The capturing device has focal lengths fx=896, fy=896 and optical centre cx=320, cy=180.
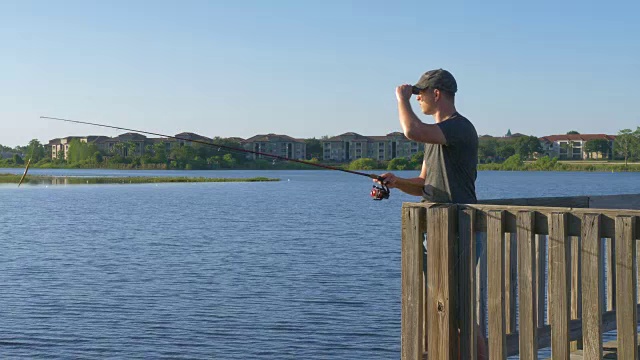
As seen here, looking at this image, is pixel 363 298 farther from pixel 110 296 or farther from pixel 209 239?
pixel 209 239

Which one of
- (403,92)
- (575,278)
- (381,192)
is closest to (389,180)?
(381,192)

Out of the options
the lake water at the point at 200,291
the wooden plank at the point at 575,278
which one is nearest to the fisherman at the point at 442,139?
the wooden plank at the point at 575,278

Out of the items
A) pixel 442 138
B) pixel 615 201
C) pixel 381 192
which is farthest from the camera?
pixel 615 201

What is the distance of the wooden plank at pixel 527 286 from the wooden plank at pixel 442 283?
0.43 m

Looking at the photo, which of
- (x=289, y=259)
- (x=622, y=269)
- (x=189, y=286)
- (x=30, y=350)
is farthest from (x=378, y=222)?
(x=622, y=269)

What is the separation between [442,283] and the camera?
18.6ft

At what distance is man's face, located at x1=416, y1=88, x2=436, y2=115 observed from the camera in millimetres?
6184

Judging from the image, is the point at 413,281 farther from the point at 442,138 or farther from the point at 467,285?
the point at 442,138

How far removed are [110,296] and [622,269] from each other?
16284 mm

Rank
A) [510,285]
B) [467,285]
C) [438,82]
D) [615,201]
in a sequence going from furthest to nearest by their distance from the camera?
[615,201]
[510,285]
[438,82]
[467,285]

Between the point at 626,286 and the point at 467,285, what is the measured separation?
3.31ft

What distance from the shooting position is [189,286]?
845 inches

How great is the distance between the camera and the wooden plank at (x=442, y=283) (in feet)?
18.4

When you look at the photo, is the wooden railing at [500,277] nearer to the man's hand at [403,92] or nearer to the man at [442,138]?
the man at [442,138]
